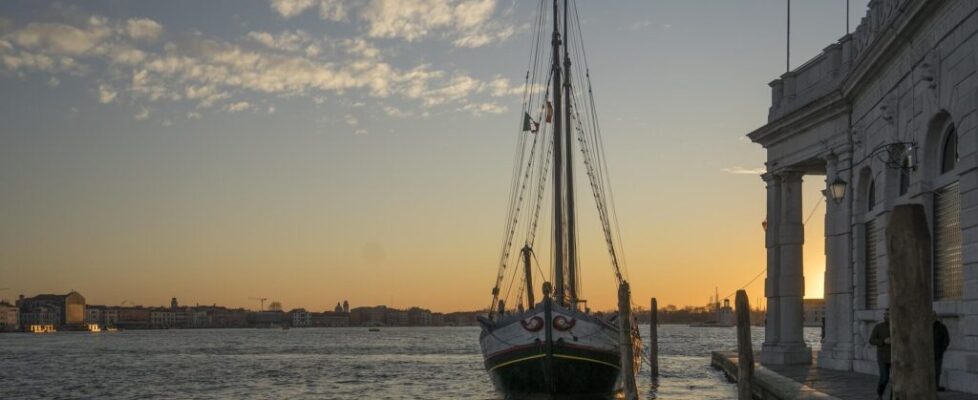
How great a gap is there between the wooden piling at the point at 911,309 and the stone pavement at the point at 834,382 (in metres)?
8.15

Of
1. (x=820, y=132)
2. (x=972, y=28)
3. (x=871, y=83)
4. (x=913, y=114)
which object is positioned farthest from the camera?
(x=820, y=132)

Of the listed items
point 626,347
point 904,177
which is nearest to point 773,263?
point 626,347

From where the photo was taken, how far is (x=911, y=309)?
9344mm

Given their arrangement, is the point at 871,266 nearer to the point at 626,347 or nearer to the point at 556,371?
the point at 626,347

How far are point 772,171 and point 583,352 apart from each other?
799 centimetres

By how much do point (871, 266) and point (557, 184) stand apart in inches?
461

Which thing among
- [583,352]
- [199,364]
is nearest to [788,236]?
[583,352]

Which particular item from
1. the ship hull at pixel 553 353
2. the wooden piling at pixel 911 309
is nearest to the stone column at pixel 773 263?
the ship hull at pixel 553 353

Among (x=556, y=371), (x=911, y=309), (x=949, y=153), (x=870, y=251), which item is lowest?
(x=556, y=371)

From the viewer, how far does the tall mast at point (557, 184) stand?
34.2m

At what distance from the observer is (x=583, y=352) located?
104 feet

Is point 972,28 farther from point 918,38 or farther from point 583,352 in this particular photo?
point 583,352

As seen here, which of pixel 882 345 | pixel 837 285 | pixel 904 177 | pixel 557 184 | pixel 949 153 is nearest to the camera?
pixel 882 345

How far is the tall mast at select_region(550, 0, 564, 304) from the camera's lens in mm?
34250
